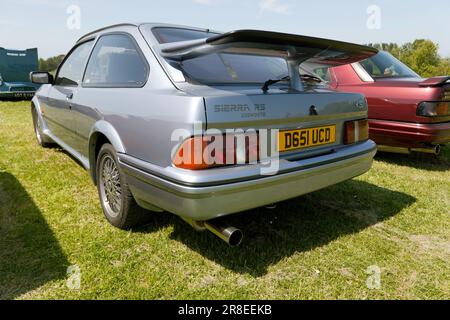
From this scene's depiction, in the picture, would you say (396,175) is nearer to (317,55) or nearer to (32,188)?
(317,55)

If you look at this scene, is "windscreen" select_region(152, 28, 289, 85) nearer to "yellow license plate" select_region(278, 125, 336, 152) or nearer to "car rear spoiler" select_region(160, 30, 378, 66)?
"car rear spoiler" select_region(160, 30, 378, 66)

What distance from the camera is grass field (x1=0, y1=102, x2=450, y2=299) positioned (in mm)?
2027

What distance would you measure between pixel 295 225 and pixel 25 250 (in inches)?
76.5

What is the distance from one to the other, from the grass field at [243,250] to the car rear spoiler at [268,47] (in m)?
1.27

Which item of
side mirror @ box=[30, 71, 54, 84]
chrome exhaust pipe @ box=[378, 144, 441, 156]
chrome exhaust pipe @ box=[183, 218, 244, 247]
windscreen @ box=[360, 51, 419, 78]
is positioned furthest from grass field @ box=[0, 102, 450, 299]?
windscreen @ box=[360, 51, 419, 78]

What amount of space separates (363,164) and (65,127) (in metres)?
2.89

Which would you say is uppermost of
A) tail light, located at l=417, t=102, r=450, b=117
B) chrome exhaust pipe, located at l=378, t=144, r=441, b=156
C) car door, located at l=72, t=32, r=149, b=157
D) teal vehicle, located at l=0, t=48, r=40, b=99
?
teal vehicle, located at l=0, t=48, r=40, b=99

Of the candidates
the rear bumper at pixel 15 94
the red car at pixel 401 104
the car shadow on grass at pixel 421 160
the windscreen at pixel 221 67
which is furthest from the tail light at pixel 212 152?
the rear bumper at pixel 15 94

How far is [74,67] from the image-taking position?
141 inches

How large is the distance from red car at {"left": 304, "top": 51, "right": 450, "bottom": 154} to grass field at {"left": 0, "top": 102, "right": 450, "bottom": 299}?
2.99ft

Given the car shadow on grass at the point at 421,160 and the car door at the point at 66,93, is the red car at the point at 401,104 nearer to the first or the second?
the car shadow on grass at the point at 421,160

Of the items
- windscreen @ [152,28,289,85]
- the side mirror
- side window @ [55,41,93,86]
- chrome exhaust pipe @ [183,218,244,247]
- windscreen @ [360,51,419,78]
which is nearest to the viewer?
chrome exhaust pipe @ [183,218,244,247]

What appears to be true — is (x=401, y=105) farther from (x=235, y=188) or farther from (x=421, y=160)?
(x=235, y=188)

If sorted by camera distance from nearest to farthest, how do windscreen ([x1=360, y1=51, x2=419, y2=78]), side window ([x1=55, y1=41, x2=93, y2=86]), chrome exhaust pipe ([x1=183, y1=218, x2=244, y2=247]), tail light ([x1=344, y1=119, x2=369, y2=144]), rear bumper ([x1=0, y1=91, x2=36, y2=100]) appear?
chrome exhaust pipe ([x1=183, y1=218, x2=244, y2=247]), tail light ([x1=344, y1=119, x2=369, y2=144]), side window ([x1=55, y1=41, x2=93, y2=86]), windscreen ([x1=360, y1=51, x2=419, y2=78]), rear bumper ([x1=0, y1=91, x2=36, y2=100])
